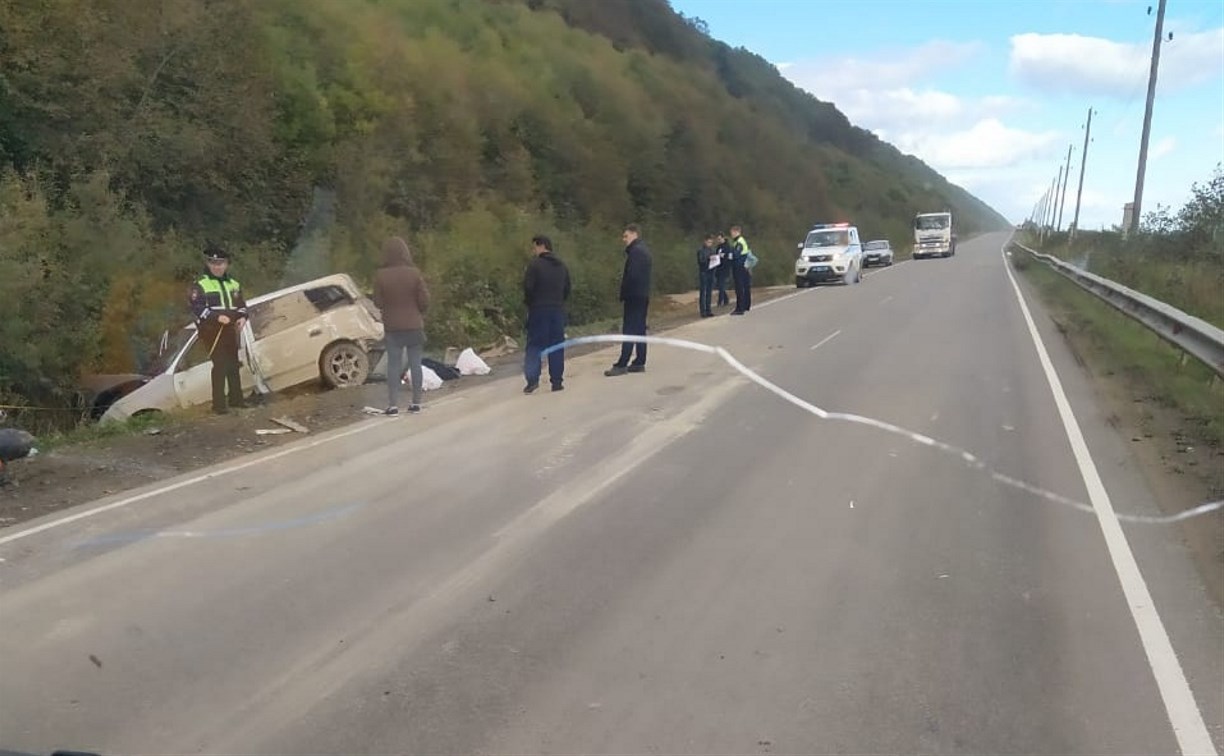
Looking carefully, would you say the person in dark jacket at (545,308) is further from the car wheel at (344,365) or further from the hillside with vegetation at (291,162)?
the hillside with vegetation at (291,162)

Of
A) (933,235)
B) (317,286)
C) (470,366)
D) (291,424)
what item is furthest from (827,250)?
(933,235)

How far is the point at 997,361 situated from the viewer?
14.1 meters

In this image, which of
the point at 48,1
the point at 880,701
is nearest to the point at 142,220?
the point at 48,1

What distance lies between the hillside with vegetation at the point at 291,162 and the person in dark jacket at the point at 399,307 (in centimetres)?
433

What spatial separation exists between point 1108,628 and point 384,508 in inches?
172

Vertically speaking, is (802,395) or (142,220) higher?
(142,220)

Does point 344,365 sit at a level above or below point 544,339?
below

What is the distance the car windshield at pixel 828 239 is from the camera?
34.7 m

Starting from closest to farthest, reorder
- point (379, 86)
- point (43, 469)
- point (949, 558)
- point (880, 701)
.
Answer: point (880, 701) → point (949, 558) → point (43, 469) → point (379, 86)

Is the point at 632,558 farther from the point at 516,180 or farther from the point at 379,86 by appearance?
the point at 516,180

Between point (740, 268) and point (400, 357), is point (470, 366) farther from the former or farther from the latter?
point (740, 268)

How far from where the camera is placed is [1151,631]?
486cm

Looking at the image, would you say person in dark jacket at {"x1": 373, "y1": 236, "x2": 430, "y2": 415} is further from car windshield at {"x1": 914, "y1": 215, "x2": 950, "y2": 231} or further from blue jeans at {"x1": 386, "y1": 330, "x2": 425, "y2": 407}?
car windshield at {"x1": 914, "y1": 215, "x2": 950, "y2": 231}

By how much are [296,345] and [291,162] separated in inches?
448
